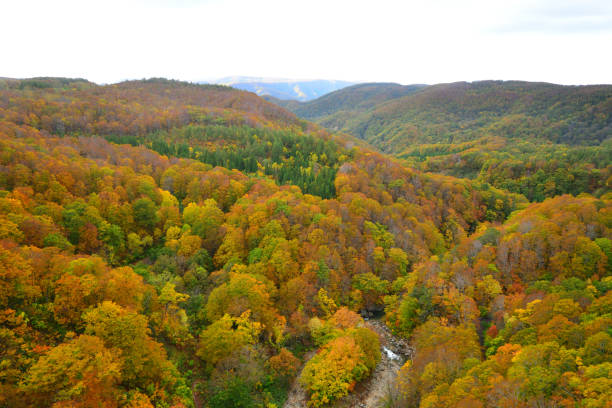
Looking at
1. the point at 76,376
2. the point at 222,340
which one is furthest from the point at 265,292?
the point at 76,376

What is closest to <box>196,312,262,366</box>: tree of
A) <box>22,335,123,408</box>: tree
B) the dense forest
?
the dense forest

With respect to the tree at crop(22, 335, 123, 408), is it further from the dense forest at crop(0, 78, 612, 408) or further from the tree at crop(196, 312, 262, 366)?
the tree at crop(196, 312, 262, 366)

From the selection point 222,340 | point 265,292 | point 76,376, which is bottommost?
point 222,340

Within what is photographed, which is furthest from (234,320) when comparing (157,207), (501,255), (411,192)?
(411,192)

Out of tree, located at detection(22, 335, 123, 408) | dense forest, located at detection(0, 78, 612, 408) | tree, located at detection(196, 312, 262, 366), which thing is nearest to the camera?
tree, located at detection(22, 335, 123, 408)

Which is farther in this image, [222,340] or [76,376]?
[222,340]

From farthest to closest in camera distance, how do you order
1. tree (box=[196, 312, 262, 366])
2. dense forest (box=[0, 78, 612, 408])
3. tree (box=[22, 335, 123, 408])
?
tree (box=[196, 312, 262, 366]) < dense forest (box=[0, 78, 612, 408]) < tree (box=[22, 335, 123, 408])

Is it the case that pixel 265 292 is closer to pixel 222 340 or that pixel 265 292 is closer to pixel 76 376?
pixel 222 340

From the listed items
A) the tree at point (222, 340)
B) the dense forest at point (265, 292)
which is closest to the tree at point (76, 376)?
the dense forest at point (265, 292)
